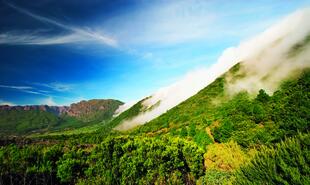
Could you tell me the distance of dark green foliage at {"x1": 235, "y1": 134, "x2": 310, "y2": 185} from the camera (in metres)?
9.38

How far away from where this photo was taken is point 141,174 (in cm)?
3719

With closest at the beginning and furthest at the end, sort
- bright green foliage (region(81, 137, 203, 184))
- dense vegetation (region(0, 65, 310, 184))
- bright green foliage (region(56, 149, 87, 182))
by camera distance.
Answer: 1. dense vegetation (region(0, 65, 310, 184))
2. bright green foliage (region(81, 137, 203, 184))
3. bright green foliage (region(56, 149, 87, 182))

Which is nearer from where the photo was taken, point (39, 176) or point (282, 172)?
point (282, 172)

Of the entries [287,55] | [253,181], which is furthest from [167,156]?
[287,55]

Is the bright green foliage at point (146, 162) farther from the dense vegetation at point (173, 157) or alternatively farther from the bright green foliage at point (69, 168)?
the bright green foliage at point (69, 168)

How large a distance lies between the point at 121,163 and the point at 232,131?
2490 centimetres

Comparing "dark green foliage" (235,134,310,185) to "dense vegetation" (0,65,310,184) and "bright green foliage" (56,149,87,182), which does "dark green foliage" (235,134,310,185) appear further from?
"bright green foliage" (56,149,87,182)

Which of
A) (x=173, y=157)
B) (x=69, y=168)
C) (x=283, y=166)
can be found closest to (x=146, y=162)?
(x=173, y=157)

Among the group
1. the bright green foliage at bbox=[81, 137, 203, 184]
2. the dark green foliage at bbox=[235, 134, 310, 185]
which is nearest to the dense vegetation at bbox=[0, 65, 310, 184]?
the bright green foliage at bbox=[81, 137, 203, 184]

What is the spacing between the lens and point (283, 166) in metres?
10.0

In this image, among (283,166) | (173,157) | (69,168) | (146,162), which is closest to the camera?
(283,166)

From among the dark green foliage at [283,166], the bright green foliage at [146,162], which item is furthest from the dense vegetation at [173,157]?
the dark green foliage at [283,166]

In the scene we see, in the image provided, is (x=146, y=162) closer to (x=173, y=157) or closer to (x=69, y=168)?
(x=173, y=157)

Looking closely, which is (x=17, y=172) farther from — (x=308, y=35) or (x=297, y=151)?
(x=308, y=35)
